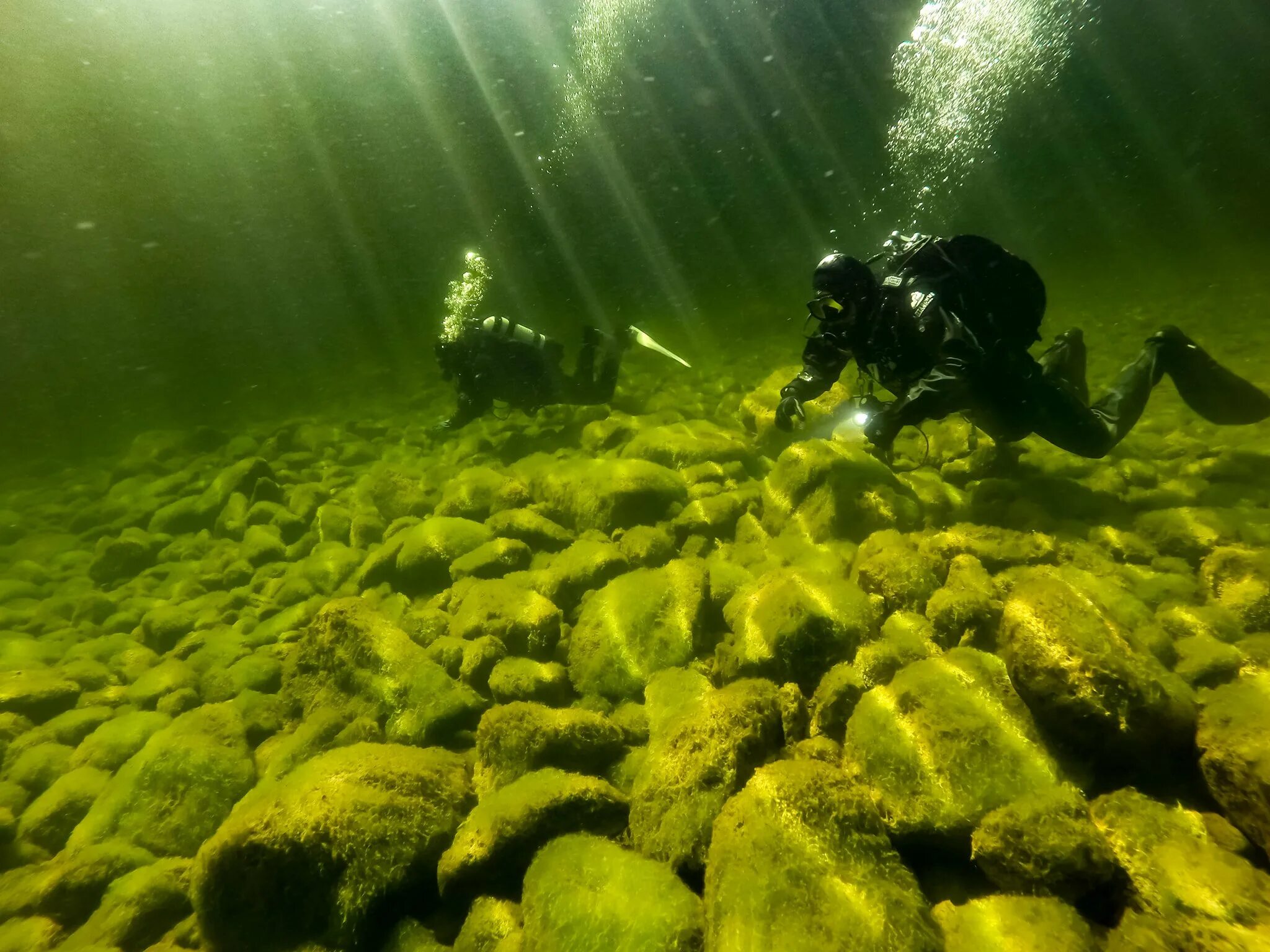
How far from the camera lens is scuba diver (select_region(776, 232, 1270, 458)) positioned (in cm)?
356

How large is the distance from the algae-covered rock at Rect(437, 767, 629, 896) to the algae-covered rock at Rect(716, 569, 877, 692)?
0.91m

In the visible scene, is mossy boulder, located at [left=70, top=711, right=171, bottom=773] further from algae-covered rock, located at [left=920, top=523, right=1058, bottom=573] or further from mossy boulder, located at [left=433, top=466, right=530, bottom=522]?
algae-covered rock, located at [left=920, top=523, right=1058, bottom=573]

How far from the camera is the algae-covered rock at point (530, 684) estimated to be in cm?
294

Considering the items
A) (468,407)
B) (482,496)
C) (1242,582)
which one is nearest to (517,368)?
(468,407)

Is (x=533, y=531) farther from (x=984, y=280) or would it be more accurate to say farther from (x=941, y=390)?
(x=984, y=280)

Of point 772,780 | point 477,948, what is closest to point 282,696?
point 477,948

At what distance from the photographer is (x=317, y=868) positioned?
213 cm

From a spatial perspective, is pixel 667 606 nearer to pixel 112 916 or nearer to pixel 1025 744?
pixel 1025 744

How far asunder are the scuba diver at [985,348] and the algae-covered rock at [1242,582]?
1.13 meters

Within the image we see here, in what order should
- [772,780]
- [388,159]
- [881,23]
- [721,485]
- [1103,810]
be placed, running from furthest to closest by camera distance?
[388,159] → [881,23] → [721,485] → [772,780] → [1103,810]

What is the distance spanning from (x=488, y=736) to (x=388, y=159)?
45955 mm

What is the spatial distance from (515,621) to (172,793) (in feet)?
6.21

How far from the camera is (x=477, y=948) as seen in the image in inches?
77.3

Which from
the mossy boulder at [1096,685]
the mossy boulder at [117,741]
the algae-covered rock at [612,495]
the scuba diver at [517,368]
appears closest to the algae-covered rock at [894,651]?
the mossy boulder at [1096,685]
